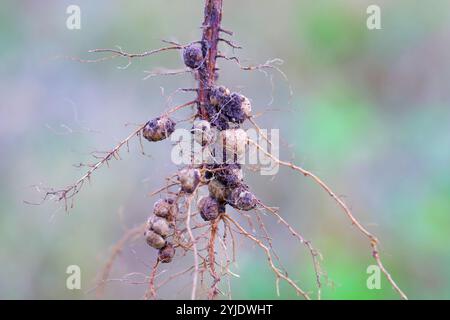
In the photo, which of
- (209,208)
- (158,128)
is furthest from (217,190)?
(158,128)

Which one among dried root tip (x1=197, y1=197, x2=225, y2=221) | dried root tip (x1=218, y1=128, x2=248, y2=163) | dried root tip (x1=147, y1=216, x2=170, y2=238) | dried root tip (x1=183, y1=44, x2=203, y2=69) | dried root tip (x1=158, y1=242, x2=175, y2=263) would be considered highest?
dried root tip (x1=183, y1=44, x2=203, y2=69)

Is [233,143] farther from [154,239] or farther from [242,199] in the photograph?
[154,239]

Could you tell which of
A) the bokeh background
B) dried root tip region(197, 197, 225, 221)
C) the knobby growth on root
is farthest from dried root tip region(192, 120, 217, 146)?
the bokeh background

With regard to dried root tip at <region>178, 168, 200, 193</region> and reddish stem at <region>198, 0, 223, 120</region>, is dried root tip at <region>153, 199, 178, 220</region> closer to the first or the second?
dried root tip at <region>178, 168, 200, 193</region>

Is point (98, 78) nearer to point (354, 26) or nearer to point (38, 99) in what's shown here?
point (38, 99)

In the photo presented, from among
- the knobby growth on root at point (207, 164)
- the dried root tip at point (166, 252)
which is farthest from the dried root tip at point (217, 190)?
the dried root tip at point (166, 252)

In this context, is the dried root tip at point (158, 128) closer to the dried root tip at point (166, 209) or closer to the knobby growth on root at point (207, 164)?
the knobby growth on root at point (207, 164)

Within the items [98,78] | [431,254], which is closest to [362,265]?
[431,254]
